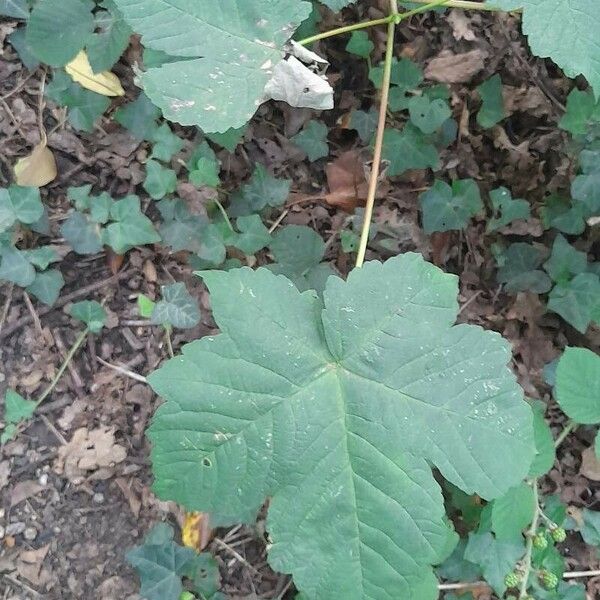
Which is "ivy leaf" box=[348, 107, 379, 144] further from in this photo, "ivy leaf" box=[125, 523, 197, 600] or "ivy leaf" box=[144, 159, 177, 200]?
"ivy leaf" box=[125, 523, 197, 600]

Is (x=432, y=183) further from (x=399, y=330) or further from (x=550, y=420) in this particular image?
(x=399, y=330)

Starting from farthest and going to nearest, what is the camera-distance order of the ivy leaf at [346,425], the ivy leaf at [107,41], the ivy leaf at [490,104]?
the ivy leaf at [490,104], the ivy leaf at [107,41], the ivy leaf at [346,425]

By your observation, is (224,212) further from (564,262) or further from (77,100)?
(564,262)

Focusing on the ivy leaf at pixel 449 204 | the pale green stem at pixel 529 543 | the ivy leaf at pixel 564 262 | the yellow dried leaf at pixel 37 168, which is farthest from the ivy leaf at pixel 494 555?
the yellow dried leaf at pixel 37 168

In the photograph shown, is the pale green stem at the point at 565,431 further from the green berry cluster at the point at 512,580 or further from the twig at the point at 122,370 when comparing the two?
the twig at the point at 122,370

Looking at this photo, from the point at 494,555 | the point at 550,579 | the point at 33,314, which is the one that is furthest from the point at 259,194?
the point at 550,579

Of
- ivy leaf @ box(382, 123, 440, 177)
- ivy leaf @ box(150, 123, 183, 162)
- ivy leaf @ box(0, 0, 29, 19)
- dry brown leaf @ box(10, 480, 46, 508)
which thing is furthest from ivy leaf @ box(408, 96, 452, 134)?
dry brown leaf @ box(10, 480, 46, 508)

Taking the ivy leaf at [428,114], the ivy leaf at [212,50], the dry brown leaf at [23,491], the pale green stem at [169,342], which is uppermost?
the ivy leaf at [212,50]
